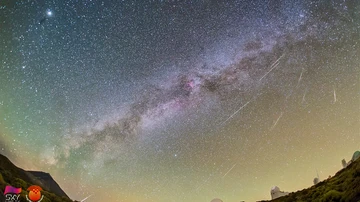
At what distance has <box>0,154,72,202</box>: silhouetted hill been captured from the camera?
37.9m

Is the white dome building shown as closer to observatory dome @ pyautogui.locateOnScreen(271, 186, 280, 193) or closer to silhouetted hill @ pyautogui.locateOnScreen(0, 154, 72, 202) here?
observatory dome @ pyautogui.locateOnScreen(271, 186, 280, 193)

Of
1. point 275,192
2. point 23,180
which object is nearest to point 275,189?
point 275,192

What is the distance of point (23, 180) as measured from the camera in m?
50.6

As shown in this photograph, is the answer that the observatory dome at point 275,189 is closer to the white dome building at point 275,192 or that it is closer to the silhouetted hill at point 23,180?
the white dome building at point 275,192

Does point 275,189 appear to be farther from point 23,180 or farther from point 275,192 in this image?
point 23,180

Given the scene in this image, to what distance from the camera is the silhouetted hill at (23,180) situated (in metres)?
37.9

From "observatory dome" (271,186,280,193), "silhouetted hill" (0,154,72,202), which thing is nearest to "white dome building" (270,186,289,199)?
"observatory dome" (271,186,280,193)

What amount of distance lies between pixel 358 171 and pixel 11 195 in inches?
1130

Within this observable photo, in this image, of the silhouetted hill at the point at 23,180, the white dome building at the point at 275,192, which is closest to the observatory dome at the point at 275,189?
the white dome building at the point at 275,192

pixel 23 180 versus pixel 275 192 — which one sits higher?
pixel 23 180

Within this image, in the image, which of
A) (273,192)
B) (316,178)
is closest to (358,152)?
(273,192)

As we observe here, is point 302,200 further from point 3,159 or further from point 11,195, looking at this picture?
point 3,159

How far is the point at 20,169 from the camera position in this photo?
69.1 m

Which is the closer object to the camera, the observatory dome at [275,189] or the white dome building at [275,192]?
the white dome building at [275,192]
